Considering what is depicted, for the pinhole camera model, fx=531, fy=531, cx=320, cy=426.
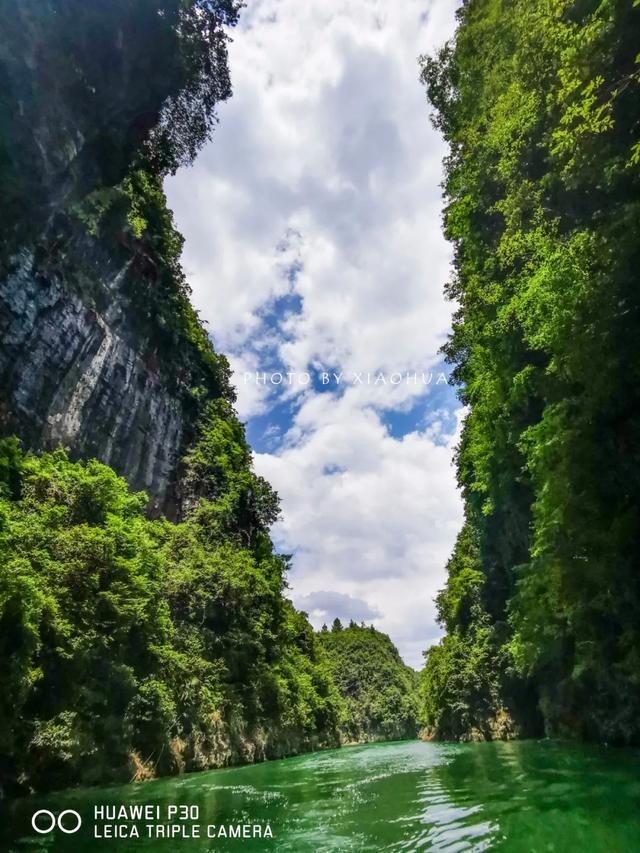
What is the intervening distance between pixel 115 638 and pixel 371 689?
8567 centimetres

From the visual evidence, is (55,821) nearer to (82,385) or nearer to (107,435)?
(82,385)

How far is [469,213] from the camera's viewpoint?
57.5 ft

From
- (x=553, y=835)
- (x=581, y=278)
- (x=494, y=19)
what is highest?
(x=494, y=19)

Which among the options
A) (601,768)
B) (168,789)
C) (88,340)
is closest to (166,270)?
(88,340)

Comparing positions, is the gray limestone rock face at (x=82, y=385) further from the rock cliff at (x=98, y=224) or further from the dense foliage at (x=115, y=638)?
the dense foliage at (x=115, y=638)

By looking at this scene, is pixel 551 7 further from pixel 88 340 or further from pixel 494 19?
pixel 88 340

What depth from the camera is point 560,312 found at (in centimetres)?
966

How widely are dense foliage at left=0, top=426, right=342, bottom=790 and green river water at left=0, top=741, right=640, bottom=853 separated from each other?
2180 millimetres

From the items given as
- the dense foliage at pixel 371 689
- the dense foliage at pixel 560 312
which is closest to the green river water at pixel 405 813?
the dense foliage at pixel 560 312

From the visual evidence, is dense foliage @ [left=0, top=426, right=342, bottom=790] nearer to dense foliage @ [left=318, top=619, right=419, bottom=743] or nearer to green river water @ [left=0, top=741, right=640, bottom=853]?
green river water @ [left=0, top=741, right=640, bottom=853]

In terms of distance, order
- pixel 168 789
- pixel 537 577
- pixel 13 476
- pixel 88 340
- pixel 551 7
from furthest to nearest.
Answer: pixel 88 340
pixel 13 476
pixel 168 789
pixel 537 577
pixel 551 7

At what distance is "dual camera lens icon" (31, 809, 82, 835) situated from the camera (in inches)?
320

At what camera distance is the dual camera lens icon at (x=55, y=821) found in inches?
320

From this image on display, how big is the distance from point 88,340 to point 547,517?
19833mm
